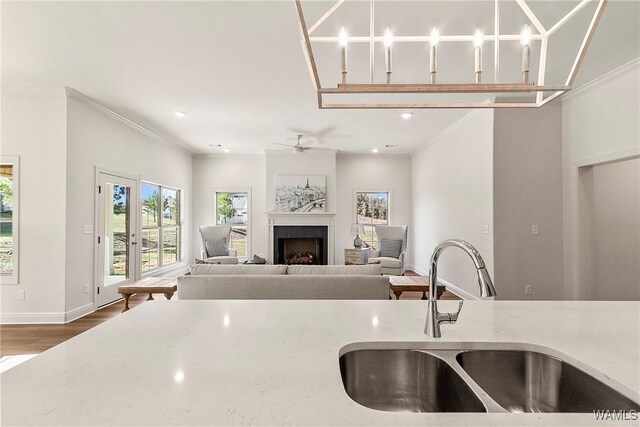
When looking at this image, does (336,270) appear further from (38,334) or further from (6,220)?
(6,220)

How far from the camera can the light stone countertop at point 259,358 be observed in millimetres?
625

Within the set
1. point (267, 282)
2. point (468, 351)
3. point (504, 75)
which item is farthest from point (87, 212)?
point (504, 75)

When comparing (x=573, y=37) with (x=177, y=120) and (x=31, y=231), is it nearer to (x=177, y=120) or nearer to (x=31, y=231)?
(x=177, y=120)

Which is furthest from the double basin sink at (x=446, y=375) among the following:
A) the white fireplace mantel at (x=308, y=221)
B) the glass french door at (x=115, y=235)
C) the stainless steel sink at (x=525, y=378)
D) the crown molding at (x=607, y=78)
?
the white fireplace mantel at (x=308, y=221)

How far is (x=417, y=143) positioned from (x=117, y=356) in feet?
20.0

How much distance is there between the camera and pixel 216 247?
20.2 feet

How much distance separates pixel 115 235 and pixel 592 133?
20.6 ft

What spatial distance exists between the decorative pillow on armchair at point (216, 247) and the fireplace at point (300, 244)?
3.41 ft

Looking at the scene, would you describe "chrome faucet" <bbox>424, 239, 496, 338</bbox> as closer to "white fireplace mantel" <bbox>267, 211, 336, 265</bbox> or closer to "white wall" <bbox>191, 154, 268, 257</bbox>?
"white fireplace mantel" <bbox>267, 211, 336, 265</bbox>

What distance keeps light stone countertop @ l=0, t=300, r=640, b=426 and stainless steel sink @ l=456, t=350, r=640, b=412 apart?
50mm

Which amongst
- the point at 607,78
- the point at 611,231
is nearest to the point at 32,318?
the point at 607,78

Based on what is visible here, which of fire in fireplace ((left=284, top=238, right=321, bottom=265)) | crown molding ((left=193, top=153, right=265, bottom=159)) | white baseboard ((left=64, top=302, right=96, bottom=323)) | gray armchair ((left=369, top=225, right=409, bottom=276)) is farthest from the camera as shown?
crown molding ((left=193, top=153, right=265, bottom=159))

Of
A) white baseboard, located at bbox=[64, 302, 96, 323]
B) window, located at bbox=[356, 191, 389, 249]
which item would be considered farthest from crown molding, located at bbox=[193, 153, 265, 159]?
white baseboard, located at bbox=[64, 302, 96, 323]

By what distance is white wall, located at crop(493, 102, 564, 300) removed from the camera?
12.5 ft
